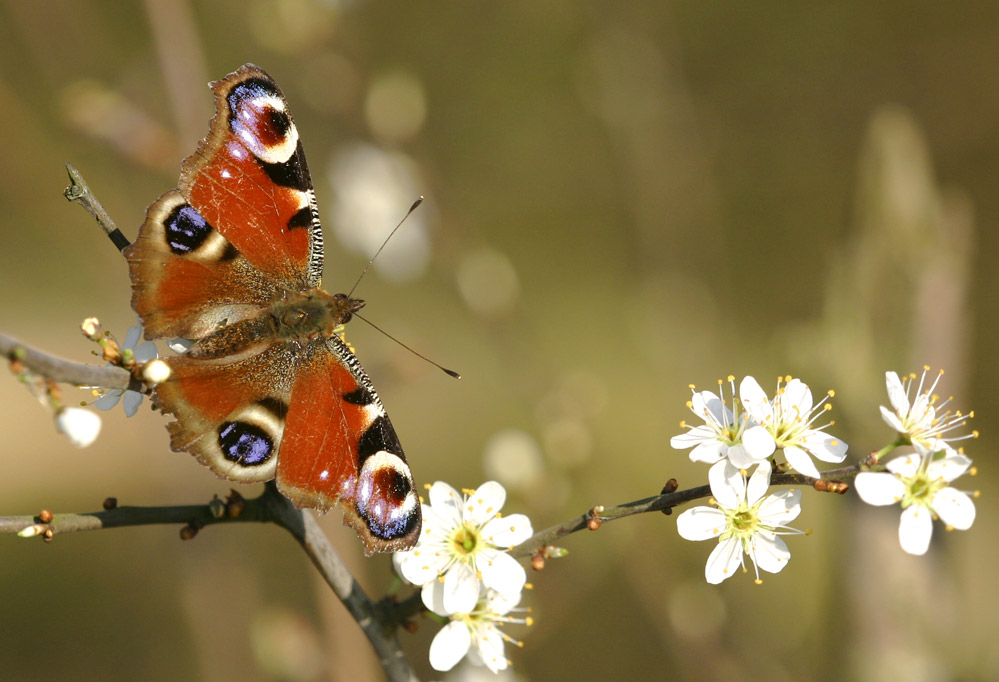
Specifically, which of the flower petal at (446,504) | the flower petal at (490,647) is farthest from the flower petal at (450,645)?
the flower petal at (446,504)

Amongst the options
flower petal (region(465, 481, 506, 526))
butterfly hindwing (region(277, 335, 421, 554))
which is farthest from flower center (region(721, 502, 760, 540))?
butterfly hindwing (region(277, 335, 421, 554))

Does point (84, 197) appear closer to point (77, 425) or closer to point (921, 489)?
point (77, 425)

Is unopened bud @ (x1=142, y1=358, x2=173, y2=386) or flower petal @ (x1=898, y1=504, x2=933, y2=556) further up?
unopened bud @ (x1=142, y1=358, x2=173, y2=386)

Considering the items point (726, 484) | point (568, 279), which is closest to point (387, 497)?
point (726, 484)

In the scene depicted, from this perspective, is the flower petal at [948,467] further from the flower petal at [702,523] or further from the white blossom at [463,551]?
the white blossom at [463,551]

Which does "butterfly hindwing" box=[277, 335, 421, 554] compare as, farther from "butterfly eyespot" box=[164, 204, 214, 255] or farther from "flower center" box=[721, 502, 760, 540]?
"flower center" box=[721, 502, 760, 540]

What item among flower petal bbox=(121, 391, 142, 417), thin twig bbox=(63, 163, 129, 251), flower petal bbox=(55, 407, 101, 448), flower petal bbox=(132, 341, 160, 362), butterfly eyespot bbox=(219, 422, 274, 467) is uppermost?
thin twig bbox=(63, 163, 129, 251)

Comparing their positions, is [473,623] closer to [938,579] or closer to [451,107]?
[938,579]
